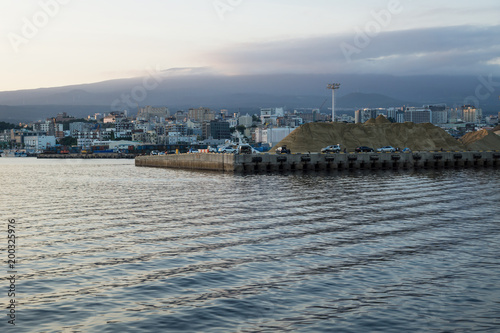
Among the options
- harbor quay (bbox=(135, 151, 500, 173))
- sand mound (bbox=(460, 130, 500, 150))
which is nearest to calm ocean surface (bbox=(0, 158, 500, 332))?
harbor quay (bbox=(135, 151, 500, 173))

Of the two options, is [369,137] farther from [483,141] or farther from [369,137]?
[483,141]

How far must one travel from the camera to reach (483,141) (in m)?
145

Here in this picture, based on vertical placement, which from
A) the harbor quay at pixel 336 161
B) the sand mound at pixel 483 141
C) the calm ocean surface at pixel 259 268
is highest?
the sand mound at pixel 483 141

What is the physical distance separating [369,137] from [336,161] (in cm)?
4617

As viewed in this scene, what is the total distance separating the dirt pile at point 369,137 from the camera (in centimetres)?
12244

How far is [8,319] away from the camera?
15406mm

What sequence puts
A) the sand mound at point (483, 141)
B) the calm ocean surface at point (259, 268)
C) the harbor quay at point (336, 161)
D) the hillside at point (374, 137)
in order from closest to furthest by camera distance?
the calm ocean surface at point (259, 268)
the harbor quay at point (336, 161)
the hillside at point (374, 137)
the sand mound at point (483, 141)

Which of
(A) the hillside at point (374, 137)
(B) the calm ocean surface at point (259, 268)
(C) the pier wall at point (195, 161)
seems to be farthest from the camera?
(A) the hillside at point (374, 137)

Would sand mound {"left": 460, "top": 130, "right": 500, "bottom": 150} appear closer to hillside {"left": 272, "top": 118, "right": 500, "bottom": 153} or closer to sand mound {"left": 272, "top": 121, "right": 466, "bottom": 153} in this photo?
hillside {"left": 272, "top": 118, "right": 500, "bottom": 153}

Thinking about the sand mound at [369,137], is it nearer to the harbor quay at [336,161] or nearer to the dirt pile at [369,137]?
the dirt pile at [369,137]

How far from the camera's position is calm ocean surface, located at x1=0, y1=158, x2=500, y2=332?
1541 cm

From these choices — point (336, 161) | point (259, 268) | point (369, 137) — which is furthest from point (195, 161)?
point (259, 268)

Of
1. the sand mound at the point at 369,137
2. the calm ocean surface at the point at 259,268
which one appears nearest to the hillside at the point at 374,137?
the sand mound at the point at 369,137

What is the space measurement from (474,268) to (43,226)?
22.8m
